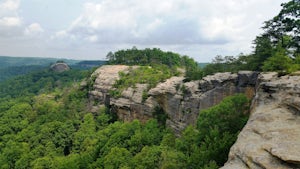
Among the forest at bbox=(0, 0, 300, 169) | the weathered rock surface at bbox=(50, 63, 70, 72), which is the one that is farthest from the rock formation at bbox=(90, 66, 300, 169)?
the weathered rock surface at bbox=(50, 63, 70, 72)

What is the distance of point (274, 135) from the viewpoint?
661 inches

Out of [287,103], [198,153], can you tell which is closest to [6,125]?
[198,153]

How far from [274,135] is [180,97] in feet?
102

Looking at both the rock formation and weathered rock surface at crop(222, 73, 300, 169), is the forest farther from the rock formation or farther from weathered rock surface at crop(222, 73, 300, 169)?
weathered rock surface at crop(222, 73, 300, 169)

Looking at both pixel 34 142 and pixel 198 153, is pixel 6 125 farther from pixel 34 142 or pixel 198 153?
pixel 198 153

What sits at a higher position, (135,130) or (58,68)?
(58,68)

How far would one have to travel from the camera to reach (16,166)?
2088 inches

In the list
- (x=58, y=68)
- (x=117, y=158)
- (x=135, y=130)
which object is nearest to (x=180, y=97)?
(x=135, y=130)

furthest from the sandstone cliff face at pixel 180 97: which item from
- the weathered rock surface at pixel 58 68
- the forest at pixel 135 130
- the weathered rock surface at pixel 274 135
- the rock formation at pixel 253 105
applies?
the weathered rock surface at pixel 58 68

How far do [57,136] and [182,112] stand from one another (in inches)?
1030

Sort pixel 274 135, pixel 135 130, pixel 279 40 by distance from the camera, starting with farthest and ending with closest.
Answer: pixel 135 130, pixel 279 40, pixel 274 135

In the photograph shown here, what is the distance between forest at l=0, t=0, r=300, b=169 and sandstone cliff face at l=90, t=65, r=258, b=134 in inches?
80.0

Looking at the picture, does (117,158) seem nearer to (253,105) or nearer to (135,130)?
(135,130)

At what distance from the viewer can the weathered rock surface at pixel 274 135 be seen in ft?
48.3
